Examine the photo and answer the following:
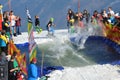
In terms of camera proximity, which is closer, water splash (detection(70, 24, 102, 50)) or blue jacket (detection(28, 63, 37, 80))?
blue jacket (detection(28, 63, 37, 80))

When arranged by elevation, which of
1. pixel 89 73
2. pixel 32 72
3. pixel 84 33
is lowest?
pixel 89 73

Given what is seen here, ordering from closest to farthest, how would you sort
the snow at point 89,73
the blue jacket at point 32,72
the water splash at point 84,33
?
the blue jacket at point 32,72, the snow at point 89,73, the water splash at point 84,33

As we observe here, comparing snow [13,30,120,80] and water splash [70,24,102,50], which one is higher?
water splash [70,24,102,50]

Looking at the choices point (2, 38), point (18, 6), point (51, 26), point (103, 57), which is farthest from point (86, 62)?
point (18, 6)

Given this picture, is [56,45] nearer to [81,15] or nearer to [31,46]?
[81,15]

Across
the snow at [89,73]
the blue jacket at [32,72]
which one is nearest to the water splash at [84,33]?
the snow at [89,73]

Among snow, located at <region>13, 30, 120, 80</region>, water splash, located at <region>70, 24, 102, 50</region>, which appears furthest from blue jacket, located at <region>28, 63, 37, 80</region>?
water splash, located at <region>70, 24, 102, 50</region>

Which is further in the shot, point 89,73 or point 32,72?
point 89,73

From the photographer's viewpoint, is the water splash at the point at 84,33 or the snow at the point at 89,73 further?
the water splash at the point at 84,33

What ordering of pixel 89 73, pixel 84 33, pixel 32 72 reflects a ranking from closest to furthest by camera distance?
1. pixel 32 72
2. pixel 89 73
3. pixel 84 33

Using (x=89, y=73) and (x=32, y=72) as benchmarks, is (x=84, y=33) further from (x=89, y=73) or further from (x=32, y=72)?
(x=32, y=72)

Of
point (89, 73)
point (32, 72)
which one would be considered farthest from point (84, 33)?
point (32, 72)

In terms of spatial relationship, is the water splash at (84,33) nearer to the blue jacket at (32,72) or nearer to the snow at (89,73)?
the snow at (89,73)

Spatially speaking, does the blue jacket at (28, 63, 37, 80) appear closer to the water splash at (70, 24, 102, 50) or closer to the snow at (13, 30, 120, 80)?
the snow at (13, 30, 120, 80)
